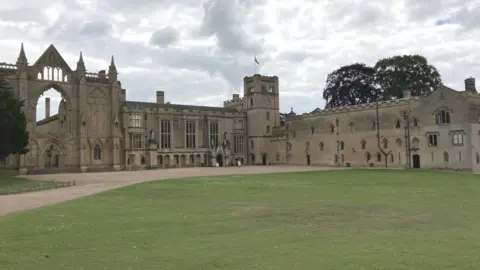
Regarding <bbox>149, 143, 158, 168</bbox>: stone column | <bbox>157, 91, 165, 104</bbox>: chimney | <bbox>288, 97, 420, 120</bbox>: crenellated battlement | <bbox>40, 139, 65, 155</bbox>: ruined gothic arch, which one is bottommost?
<bbox>149, 143, 158, 168</bbox>: stone column

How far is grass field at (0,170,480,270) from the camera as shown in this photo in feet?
29.9

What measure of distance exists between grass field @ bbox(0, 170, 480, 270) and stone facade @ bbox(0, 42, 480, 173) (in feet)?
110

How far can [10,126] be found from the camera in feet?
125

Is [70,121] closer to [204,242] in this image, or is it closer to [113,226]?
[113,226]

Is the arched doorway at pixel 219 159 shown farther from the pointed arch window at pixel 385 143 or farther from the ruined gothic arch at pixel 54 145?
the pointed arch window at pixel 385 143

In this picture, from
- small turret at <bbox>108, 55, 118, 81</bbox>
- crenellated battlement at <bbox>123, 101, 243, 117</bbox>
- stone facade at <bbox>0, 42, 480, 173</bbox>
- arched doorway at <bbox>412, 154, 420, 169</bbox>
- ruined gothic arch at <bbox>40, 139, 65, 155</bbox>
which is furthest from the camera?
crenellated battlement at <bbox>123, 101, 243, 117</bbox>

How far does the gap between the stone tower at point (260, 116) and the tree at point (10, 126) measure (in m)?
41.2

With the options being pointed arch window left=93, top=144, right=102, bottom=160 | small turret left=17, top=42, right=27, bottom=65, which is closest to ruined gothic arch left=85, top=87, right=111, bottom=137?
pointed arch window left=93, top=144, right=102, bottom=160

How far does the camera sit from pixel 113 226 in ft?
45.2

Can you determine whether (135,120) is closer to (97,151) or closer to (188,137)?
(97,151)

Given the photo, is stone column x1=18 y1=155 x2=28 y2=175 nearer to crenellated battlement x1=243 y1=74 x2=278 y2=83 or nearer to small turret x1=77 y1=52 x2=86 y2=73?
small turret x1=77 y1=52 x2=86 y2=73

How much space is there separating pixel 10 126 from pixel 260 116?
148 feet

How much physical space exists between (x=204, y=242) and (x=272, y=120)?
68102 millimetres

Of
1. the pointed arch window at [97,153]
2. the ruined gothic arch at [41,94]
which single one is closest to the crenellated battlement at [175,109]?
the pointed arch window at [97,153]
